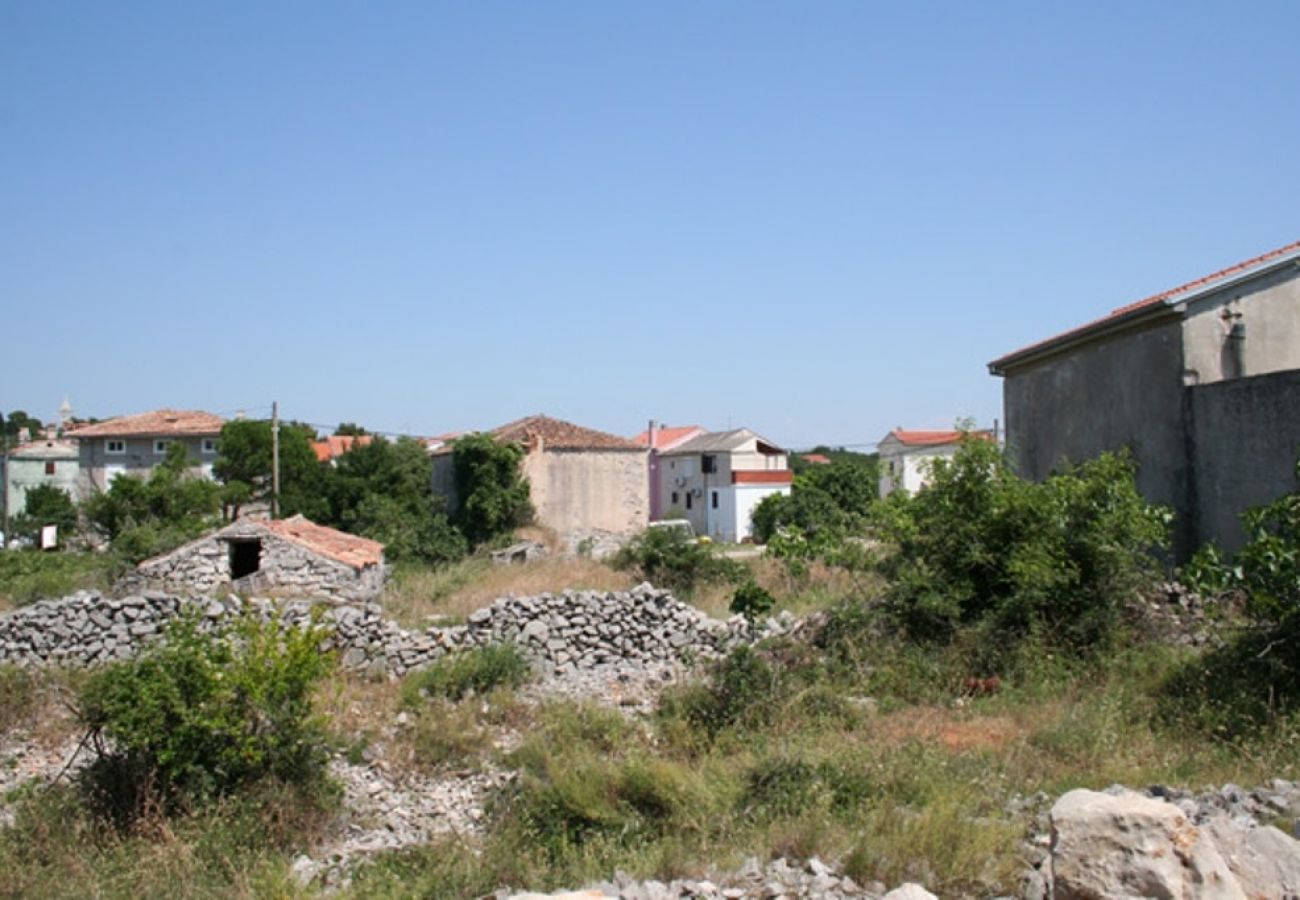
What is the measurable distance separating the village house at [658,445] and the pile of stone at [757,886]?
4898cm

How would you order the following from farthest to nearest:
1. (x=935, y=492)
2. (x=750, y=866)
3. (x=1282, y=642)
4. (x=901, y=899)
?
(x=935, y=492)
(x=1282, y=642)
(x=750, y=866)
(x=901, y=899)

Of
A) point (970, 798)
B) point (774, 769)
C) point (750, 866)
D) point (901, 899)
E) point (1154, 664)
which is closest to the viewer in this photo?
point (901, 899)

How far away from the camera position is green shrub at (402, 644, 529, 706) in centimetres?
1094

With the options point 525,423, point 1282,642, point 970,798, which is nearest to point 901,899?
point 970,798

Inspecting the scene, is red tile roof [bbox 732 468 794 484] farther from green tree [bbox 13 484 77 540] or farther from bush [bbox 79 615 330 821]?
bush [bbox 79 615 330 821]

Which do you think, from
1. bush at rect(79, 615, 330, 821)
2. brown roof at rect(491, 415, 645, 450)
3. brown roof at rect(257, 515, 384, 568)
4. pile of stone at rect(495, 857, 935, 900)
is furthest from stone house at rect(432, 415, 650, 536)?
pile of stone at rect(495, 857, 935, 900)

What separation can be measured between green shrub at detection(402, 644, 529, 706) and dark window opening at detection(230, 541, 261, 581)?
11.5m

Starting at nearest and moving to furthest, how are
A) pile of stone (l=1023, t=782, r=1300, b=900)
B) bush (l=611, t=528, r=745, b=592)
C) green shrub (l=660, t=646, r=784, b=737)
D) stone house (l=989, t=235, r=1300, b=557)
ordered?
pile of stone (l=1023, t=782, r=1300, b=900)
green shrub (l=660, t=646, r=784, b=737)
stone house (l=989, t=235, r=1300, b=557)
bush (l=611, t=528, r=745, b=592)

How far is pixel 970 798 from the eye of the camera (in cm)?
644

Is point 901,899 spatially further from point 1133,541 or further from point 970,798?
point 1133,541

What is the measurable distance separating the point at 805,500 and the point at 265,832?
32221mm

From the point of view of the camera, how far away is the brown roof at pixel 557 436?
1366 inches

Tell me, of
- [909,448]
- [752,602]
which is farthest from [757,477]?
[752,602]

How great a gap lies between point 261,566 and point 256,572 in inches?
18.2
